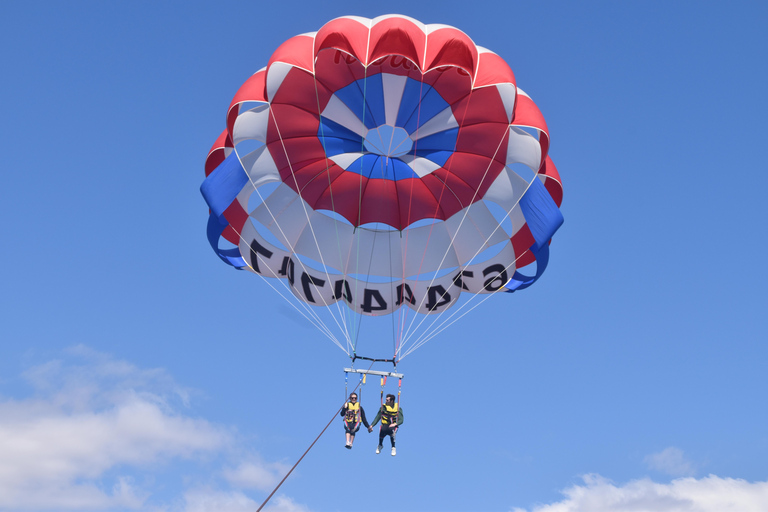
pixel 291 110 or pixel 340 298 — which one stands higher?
pixel 291 110

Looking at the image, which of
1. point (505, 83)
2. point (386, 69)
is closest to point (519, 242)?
point (505, 83)

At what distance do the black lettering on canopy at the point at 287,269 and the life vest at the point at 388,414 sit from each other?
345 centimetres

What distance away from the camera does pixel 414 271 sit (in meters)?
15.2

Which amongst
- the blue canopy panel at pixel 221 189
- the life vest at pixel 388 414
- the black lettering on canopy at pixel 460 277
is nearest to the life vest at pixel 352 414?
the life vest at pixel 388 414

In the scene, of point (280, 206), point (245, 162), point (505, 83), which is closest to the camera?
point (505, 83)

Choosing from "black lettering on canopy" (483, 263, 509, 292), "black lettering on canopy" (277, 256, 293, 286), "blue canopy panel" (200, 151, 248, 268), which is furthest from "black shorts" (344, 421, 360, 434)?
"blue canopy panel" (200, 151, 248, 268)

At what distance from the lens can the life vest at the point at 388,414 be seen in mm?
12953

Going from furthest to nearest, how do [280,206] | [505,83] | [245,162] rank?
[280,206]
[245,162]
[505,83]

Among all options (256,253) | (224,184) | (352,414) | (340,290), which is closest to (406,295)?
(340,290)

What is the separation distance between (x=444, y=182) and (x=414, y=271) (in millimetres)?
1936

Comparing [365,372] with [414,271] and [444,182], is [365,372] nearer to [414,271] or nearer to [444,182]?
[414,271]

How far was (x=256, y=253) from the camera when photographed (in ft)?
48.8

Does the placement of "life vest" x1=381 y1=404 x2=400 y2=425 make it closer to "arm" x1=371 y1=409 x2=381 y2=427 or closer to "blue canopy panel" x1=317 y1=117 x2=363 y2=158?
"arm" x1=371 y1=409 x2=381 y2=427

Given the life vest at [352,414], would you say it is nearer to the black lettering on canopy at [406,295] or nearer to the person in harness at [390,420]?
the person in harness at [390,420]
